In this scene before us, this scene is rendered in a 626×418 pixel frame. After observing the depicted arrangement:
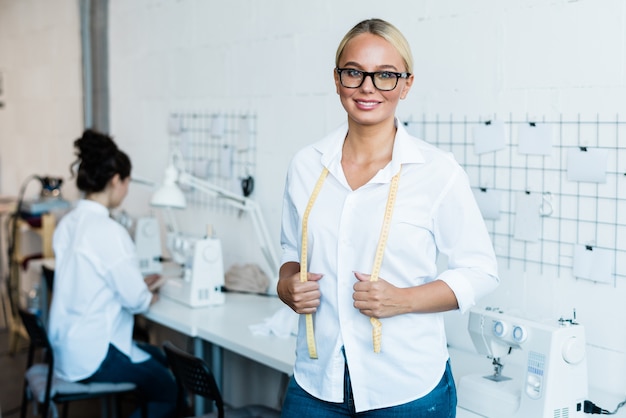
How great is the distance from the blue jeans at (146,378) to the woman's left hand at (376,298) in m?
1.50

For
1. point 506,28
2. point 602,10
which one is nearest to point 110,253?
point 506,28

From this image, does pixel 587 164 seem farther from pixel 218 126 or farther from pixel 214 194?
pixel 218 126

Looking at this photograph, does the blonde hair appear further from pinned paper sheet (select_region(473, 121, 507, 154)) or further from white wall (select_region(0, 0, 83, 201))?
white wall (select_region(0, 0, 83, 201))

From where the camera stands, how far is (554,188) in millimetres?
2018

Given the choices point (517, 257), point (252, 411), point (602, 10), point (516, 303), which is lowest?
point (252, 411)

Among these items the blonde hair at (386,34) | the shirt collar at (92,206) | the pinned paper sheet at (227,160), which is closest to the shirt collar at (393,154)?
the blonde hair at (386,34)

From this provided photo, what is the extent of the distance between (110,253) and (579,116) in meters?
1.58

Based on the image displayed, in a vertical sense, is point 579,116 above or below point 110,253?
above

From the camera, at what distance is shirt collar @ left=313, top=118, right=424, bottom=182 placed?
142cm

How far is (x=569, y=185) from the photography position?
1984 millimetres

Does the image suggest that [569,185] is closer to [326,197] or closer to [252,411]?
[326,197]

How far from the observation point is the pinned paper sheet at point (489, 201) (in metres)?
2.16

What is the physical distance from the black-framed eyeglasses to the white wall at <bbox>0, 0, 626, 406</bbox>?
0.71 m

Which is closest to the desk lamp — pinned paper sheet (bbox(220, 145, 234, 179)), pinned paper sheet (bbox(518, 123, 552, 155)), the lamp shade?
the lamp shade
